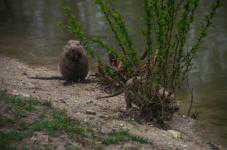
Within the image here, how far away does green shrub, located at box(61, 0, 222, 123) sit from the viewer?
8117mm

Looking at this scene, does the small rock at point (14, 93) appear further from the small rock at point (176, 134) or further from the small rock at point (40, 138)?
the small rock at point (176, 134)

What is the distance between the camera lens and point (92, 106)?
891 cm

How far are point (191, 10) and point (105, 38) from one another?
7.09 meters

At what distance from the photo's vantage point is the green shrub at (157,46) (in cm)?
812

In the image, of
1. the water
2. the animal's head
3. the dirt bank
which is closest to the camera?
the dirt bank

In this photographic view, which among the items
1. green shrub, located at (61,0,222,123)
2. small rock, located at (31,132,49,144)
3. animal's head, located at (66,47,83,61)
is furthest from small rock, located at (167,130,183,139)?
animal's head, located at (66,47,83,61)

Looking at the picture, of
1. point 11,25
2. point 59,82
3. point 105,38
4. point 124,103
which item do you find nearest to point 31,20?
point 11,25

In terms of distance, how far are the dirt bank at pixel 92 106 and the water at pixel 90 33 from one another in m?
0.68

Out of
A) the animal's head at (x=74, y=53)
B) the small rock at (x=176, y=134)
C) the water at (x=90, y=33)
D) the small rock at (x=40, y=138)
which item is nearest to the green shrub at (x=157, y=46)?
the small rock at (x=176, y=134)

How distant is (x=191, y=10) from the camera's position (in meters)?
8.24

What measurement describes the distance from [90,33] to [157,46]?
7.63 metres

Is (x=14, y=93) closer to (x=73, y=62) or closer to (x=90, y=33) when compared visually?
(x=73, y=62)

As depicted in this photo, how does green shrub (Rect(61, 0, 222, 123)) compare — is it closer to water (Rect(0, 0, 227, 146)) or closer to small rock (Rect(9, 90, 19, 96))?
water (Rect(0, 0, 227, 146))

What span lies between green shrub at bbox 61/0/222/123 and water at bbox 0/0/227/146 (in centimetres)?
75
